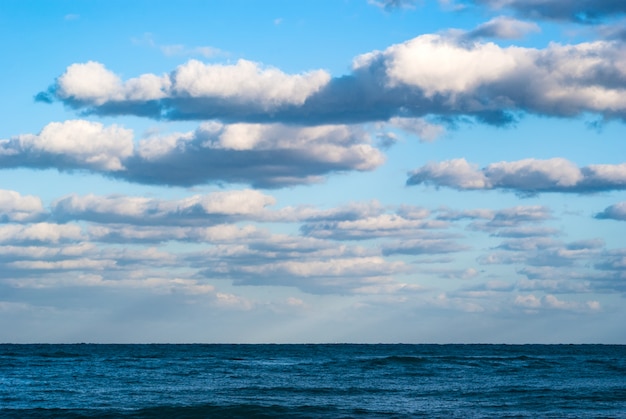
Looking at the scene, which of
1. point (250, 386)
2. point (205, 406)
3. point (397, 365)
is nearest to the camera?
point (205, 406)

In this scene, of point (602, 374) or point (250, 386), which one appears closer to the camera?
point (250, 386)

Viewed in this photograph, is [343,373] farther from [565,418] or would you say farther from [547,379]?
[565,418]

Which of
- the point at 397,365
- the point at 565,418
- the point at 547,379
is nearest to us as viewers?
the point at 565,418

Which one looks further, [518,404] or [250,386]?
[250,386]

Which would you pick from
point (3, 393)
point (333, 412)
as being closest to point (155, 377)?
point (3, 393)

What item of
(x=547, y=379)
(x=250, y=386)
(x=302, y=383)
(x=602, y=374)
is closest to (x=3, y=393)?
(x=250, y=386)

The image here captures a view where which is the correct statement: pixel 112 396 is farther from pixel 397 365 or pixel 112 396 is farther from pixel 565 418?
pixel 397 365

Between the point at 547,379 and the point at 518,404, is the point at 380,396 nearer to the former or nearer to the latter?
the point at 518,404

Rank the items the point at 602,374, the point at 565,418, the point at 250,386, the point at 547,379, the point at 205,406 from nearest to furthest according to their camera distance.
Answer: the point at 565,418 < the point at 205,406 < the point at 250,386 < the point at 547,379 < the point at 602,374

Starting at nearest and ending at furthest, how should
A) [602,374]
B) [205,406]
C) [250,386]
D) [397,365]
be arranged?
[205,406] < [250,386] < [602,374] < [397,365]

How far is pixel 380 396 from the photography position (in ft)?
184

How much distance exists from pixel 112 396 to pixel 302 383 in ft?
55.2

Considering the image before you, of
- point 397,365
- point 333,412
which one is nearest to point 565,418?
point 333,412

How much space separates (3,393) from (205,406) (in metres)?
17.7
